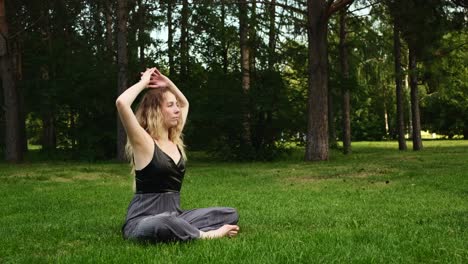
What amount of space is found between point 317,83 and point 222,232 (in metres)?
16.3

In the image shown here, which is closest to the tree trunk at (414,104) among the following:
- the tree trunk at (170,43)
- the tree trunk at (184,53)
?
the tree trunk at (184,53)

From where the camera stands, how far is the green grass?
4844 millimetres

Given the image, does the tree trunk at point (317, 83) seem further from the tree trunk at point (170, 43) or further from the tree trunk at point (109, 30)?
the tree trunk at point (109, 30)

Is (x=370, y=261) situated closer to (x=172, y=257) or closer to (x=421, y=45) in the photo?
(x=172, y=257)

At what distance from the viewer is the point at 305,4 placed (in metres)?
23.0

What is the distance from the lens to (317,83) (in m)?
21.6

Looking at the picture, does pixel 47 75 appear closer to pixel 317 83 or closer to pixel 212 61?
pixel 212 61

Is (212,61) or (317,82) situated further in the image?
(212,61)

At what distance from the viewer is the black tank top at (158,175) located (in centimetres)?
567

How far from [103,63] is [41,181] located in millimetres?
11006

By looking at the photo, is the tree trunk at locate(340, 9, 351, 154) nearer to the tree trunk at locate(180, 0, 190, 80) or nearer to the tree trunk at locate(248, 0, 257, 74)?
the tree trunk at locate(248, 0, 257, 74)

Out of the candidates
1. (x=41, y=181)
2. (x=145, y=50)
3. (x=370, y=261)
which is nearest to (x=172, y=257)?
(x=370, y=261)

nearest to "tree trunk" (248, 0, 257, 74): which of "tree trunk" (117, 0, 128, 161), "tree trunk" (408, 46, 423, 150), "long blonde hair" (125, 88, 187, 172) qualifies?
"tree trunk" (117, 0, 128, 161)

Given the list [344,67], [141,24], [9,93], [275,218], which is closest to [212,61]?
[141,24]
